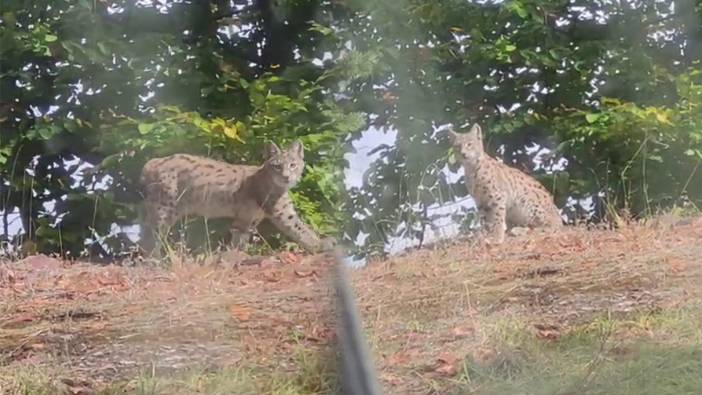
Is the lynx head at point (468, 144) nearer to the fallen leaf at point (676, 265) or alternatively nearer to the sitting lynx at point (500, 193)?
the sitting lynx at point (500, 193)

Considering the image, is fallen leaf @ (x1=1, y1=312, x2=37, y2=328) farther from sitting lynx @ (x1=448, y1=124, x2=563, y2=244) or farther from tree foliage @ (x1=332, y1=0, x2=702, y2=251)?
sitting lynx @ (x1=448, y1=124, x2=563, y2=244)

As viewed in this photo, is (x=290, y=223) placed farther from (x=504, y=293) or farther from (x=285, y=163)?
(x=504, y=293)

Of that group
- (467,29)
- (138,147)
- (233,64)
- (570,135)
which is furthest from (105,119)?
(570,135)

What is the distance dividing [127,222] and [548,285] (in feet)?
5.00

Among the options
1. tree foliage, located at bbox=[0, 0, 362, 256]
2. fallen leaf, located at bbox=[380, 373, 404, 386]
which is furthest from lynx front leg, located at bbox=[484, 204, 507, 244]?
fallen leaf, located at bbox=[380, 373, 404, 386]

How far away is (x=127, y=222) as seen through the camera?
388 cm

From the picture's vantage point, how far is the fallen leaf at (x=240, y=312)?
9.11 ft

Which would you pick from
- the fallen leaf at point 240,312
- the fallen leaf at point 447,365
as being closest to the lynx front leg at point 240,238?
the fallen leaf at point 240,312

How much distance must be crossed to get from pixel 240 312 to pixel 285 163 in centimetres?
100

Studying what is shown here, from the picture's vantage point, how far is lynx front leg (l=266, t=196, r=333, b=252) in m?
3.77

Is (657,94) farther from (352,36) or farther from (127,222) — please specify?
(127,222)

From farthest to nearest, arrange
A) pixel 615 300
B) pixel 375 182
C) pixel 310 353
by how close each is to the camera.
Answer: pixel 375 182 < pixel 615 300 < pixel 310 353

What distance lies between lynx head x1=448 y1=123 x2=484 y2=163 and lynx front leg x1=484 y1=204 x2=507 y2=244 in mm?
168

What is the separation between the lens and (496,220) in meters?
3.81
